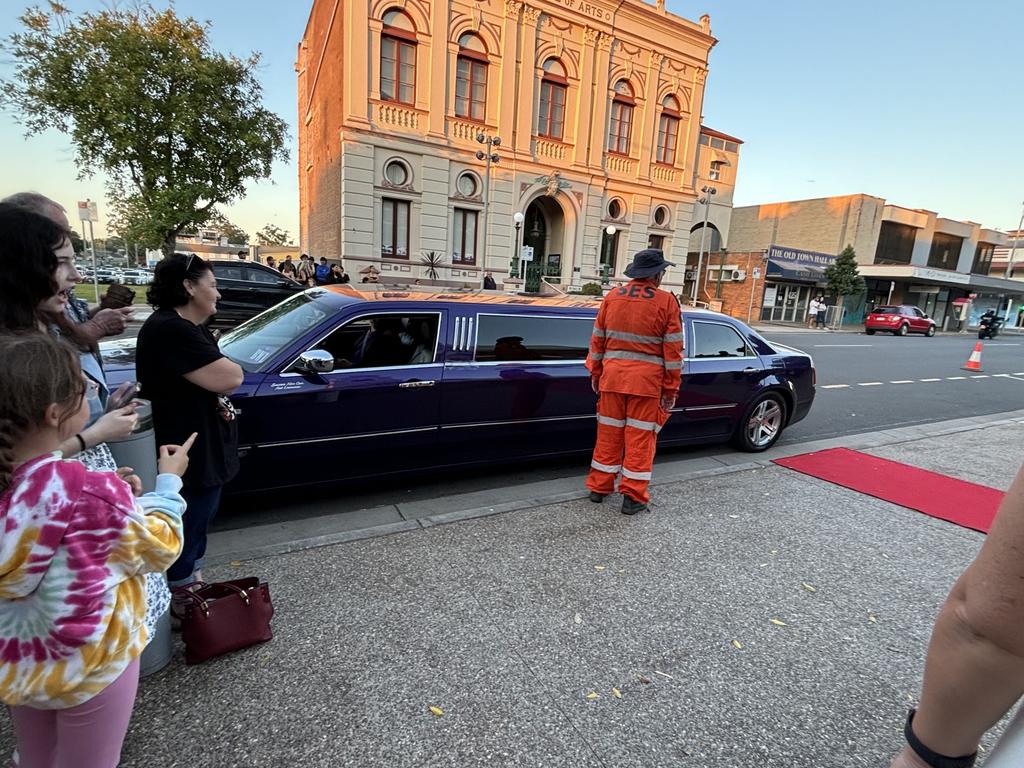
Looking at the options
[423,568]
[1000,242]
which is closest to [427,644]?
[423,568]

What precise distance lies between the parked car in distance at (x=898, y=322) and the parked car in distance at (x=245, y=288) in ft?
95.9

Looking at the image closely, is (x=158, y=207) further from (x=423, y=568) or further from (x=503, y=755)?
(x=503, y=755)

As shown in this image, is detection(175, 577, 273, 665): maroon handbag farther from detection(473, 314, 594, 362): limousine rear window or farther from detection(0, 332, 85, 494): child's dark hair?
detection(473, 314, 594, 362): limousine rear window

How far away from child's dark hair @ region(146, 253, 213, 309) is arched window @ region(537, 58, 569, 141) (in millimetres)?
23314

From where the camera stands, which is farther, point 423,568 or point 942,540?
point 942,540

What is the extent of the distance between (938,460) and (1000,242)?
6093 centimetres

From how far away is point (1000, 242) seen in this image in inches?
1960

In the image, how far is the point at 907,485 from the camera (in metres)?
5.13

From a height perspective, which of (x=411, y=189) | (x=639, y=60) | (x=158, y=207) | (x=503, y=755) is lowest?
(x=503, y=755)

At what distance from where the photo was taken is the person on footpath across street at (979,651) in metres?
0.83

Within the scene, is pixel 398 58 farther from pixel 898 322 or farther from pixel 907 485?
pixel 898 322

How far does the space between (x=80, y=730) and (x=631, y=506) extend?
11.1ft

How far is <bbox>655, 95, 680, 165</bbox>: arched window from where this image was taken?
2645 cm

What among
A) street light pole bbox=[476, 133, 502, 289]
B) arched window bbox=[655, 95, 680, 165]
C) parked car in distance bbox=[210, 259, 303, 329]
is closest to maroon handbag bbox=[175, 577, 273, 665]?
parked car in distance bbox=[210, 259, 303, 329]
